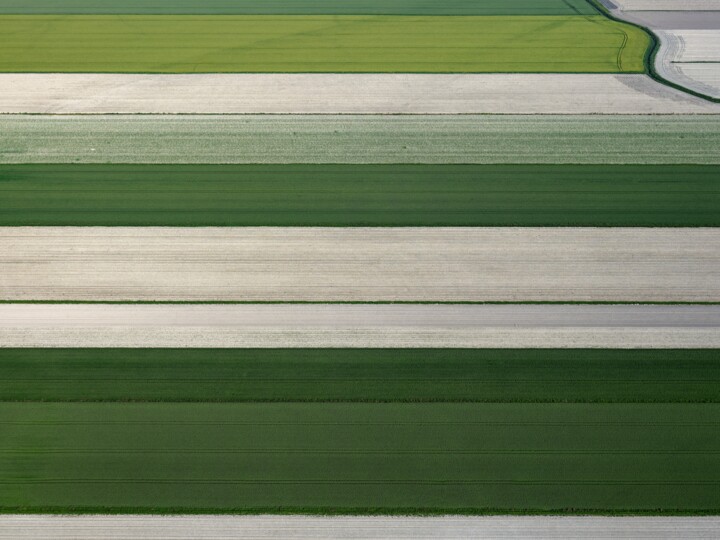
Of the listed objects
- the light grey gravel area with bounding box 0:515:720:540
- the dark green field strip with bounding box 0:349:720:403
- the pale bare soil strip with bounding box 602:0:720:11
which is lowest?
the light grey gravel area with bounding box 0:515:720:540

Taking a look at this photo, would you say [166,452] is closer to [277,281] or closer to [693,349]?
[277,281]

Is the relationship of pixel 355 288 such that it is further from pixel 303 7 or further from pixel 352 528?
pixel 303 7

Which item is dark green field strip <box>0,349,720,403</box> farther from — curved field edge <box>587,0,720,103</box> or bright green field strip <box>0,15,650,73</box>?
bright green field strip <box>0,15,650,73</box>

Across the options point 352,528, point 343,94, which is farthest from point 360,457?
point 343,94

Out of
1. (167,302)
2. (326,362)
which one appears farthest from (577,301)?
(167,302)

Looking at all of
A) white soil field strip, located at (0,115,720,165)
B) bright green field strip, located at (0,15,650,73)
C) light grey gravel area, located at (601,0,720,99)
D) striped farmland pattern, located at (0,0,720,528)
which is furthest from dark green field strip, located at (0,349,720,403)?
light grey gravel area, located at (601,0,720,99)

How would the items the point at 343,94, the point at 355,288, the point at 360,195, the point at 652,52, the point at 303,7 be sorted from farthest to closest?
the point at 303,7 < the point at 652,52 < the point at 343,94 < the point at 360,195 < the point at 355,288

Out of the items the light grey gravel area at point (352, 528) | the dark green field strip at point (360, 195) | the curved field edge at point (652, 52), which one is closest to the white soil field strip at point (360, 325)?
the dark green field strip at point (360, 195)
